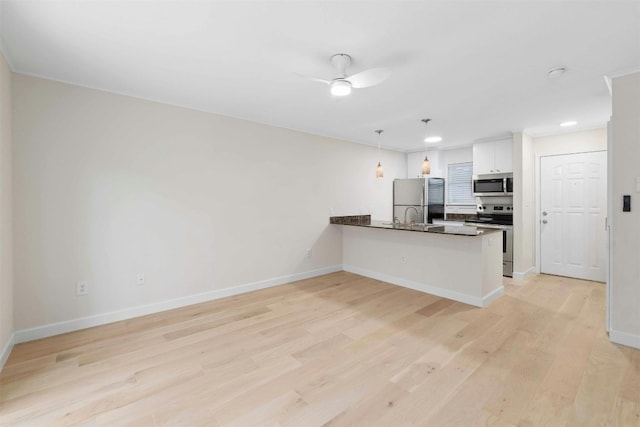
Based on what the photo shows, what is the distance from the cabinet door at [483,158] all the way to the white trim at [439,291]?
233 centimetres

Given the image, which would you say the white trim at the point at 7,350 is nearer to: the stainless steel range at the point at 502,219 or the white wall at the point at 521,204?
the stainless steel range at the point at 502,219

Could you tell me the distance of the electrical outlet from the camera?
2.96m

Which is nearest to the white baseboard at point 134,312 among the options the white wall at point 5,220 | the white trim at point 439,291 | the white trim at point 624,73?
the white wall at point 5,220

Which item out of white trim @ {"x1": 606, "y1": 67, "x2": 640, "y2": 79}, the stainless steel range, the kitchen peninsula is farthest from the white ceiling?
the stainless steel range

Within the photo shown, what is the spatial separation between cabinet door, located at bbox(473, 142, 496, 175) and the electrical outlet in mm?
6159

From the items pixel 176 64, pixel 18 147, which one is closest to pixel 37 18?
pixel 176 64

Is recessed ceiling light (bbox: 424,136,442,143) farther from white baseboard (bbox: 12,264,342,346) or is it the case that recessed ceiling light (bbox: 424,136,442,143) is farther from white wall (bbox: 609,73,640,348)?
white baseboard (bbox: 12,264,342,346)

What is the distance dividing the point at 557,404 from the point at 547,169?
4498mm

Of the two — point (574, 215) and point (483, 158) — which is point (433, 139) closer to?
point (483, 158)

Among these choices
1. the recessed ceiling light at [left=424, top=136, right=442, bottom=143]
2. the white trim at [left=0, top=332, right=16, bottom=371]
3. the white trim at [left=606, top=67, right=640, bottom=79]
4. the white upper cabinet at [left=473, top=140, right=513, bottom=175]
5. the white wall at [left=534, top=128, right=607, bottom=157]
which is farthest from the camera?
the recessed ceiling light at [left=424, top=136, right=442, bottom=143]

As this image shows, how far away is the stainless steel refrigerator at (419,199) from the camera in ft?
20.3

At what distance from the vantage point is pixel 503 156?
509 cm

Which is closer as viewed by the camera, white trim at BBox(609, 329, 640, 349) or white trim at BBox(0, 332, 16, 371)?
white trim at BBox(0, 332, 16, 371)

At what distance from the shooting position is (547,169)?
5027 mm
